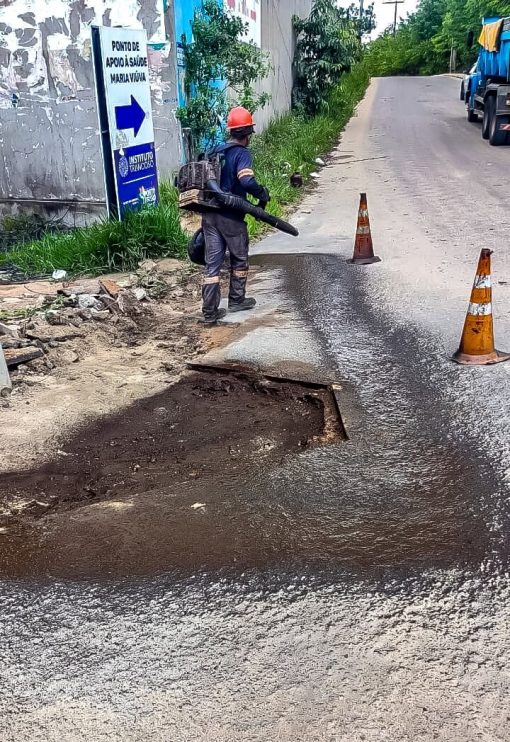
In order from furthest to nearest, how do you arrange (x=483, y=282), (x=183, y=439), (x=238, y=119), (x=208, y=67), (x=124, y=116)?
1. (x=208, y=67)
2. (x=124, y=116)
3. (x=238, y=119)
4. (x=483, y=282)
5. (x=183, y=439)

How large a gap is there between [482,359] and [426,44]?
59.3m

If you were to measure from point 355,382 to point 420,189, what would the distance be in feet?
26.8

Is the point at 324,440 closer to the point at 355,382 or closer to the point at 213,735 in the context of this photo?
the point at 355,382

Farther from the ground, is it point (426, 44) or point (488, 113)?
point (426, 44)

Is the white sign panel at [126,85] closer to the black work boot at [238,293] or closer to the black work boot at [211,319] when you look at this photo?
the black work boot at [238,293]

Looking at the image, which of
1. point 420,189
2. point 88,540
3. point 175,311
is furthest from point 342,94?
point 88,540

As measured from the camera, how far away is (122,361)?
18.0 ft

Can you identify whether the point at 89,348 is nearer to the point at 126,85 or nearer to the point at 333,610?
the point at 333,610

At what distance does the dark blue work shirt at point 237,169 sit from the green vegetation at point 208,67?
201 inches

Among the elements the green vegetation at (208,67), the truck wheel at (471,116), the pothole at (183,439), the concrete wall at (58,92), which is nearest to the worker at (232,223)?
the pothole at (183,439)

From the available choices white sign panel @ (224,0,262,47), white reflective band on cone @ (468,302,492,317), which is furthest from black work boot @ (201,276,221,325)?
white sign panel @ (224,0,262,47)

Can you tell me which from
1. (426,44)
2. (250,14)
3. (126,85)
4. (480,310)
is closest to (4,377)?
(480,310)

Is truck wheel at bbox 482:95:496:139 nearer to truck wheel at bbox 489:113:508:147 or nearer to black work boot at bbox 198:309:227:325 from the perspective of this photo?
truck wheel at bbox 489:113:508:147

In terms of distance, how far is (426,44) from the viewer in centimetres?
5653
